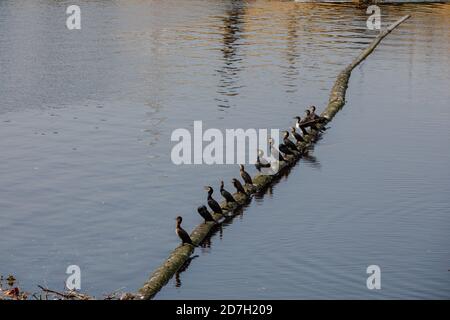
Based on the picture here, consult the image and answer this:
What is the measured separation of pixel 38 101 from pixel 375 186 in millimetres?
31626

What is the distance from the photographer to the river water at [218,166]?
38.9 m

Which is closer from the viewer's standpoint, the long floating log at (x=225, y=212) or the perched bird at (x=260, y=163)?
the long floating log at (x=225, y=212)

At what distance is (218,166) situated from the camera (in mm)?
55562

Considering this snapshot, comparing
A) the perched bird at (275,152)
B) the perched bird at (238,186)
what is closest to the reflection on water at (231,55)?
the perched bird at (275,152)

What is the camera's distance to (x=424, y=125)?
68.0m

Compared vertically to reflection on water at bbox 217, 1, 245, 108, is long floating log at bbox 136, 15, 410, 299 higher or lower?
lower

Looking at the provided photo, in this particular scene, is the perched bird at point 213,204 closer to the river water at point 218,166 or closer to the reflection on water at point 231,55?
the river water at point 218,166

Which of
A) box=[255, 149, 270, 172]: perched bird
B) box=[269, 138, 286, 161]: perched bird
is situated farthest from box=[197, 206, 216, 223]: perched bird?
box=[269, 138, 286, 161]: perched bird

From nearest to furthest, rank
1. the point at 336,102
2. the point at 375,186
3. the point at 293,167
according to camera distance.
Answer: the point at 375,186
the point at 293,167
the point at 336,102

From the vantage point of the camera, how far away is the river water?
128 ft

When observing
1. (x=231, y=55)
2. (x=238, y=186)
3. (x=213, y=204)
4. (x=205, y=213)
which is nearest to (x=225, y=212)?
(x=213, y=204)

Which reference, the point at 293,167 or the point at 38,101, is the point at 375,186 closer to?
the point at 293,167

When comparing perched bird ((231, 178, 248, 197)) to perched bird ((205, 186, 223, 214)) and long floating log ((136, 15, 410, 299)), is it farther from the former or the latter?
perched bird ((205, 186, 223, 214))

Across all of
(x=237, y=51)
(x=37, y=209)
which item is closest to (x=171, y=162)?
(x=37, y=209)
